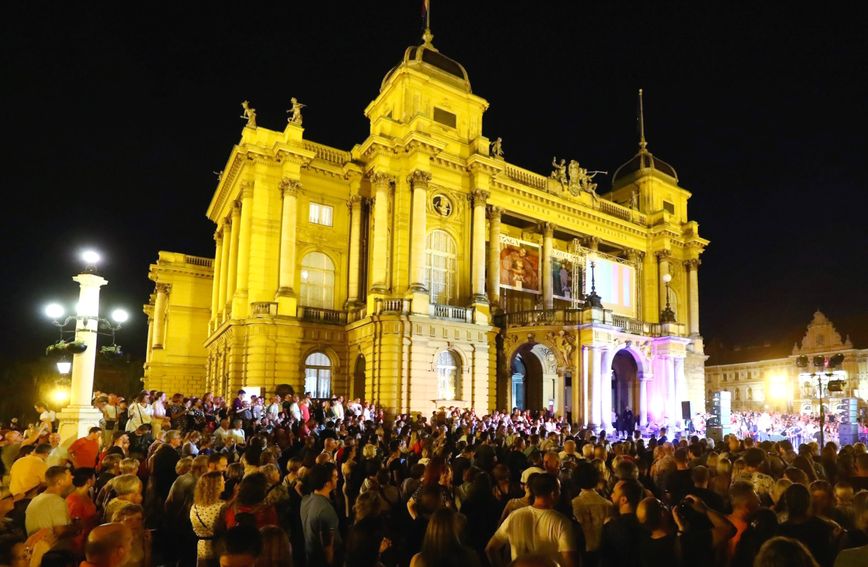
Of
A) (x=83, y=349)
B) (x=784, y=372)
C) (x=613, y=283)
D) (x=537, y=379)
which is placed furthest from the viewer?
(x=784, y=372)

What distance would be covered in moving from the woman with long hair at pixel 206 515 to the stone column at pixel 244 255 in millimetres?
26025

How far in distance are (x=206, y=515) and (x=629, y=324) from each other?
32.5 meters

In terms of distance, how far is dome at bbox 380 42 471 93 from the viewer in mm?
33844

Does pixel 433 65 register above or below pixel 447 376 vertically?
above

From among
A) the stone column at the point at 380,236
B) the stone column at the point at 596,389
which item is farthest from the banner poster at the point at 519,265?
the stone column at the point at 380,236

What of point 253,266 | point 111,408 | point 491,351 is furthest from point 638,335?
point 111,408

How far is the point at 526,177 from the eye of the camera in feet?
124

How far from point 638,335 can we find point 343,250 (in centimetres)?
1707

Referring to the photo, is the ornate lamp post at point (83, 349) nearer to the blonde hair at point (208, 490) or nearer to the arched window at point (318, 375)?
the blonde hair at point (208, 490)

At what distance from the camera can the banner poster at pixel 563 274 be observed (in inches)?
1495

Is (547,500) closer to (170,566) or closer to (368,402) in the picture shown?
(170,566)

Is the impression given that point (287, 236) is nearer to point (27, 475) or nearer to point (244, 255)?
point (244, 255)

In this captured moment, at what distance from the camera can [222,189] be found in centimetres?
3812

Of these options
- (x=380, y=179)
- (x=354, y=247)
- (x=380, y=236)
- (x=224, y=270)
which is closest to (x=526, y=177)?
(x=380, y=179)
